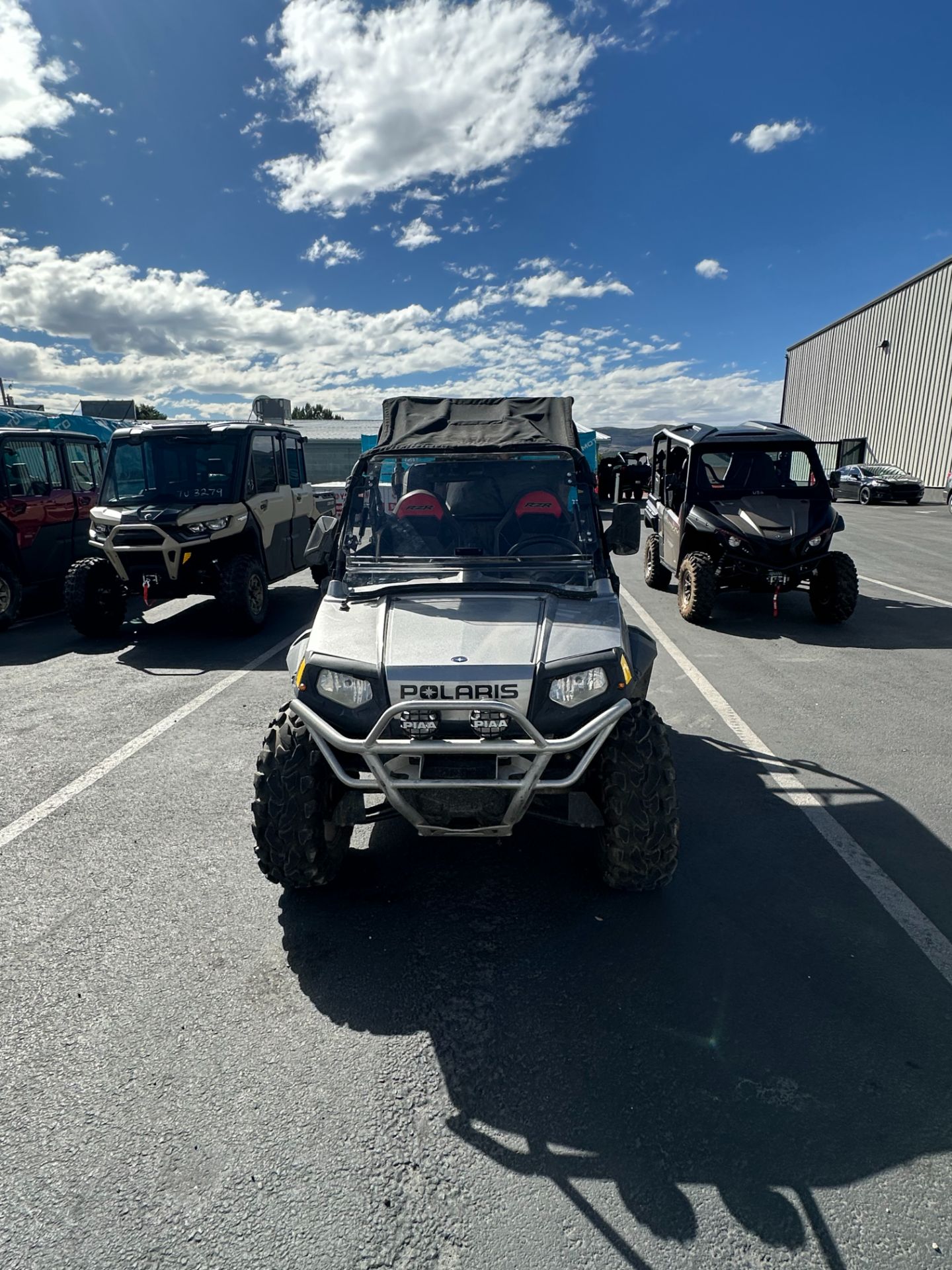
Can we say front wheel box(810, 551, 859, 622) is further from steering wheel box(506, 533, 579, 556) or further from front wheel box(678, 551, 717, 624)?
steering wheel box(506, 533, 579, 556)

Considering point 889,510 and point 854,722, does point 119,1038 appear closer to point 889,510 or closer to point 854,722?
point 854,722

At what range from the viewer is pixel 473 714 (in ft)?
9.05

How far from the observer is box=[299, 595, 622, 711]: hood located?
9.12 ft

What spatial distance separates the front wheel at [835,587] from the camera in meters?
8.08

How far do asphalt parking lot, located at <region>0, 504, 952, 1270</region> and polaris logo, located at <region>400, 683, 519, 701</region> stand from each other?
0.99 metres

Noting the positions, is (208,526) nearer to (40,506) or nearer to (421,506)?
(40,506)

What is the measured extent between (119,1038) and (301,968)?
2.09 feet

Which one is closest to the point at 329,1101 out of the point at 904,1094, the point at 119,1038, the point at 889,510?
the point at 119,1038

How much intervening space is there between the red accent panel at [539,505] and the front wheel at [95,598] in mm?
6104

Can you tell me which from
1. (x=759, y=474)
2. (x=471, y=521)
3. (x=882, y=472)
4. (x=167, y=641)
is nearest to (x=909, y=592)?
(x=759, y=474)

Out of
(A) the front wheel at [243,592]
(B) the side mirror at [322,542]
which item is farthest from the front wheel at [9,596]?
(B) the side mirror at [322,542]

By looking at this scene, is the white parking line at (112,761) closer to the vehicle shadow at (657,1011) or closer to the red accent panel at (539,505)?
the vehicle shadow at (657,1011)

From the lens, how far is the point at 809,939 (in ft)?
9.61

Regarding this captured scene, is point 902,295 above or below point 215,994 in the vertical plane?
above
